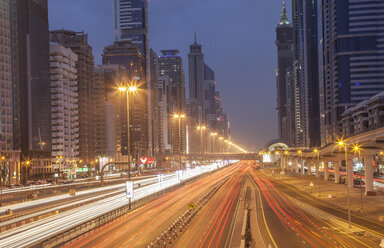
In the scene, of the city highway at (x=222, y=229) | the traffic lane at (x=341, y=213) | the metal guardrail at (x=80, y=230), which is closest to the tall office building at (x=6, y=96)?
the city highway at (x=222, y=229)

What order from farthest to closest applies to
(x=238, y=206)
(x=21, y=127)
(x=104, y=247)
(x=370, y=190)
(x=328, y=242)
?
(x=21, y=127)
(x=370, y=190)
(x=238, y=206)
(x=328, y=242)
(x=104, y=247)

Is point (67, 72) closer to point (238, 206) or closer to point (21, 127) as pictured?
point (21, 127)

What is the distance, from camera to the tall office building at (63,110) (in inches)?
6555

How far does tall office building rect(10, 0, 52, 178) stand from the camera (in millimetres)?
141500

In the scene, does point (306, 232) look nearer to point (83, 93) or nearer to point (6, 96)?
point (6, 96)

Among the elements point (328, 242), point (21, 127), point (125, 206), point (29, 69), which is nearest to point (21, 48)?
point (29, 69)

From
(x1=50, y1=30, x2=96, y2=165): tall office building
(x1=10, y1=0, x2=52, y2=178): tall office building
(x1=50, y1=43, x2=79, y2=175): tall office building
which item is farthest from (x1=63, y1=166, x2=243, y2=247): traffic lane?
(x1=50, y1=30, x2=96, y2=165): tall office building

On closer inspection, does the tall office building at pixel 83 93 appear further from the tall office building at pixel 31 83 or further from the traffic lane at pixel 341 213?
the traffic lane at pixel 341 213

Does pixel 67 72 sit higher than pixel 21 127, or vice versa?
pixel 67 72

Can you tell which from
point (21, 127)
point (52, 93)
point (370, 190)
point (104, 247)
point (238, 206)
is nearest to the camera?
point (104, 247)

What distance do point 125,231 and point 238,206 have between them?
1000 inches

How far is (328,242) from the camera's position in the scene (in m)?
39.7

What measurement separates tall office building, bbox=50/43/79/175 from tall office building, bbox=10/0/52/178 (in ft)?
35.4

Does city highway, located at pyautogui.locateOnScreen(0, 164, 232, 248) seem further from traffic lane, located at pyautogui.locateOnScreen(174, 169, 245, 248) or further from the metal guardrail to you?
traffic lane, located at pyautogui.locateOnScreen(174, 169, 245, 248)
